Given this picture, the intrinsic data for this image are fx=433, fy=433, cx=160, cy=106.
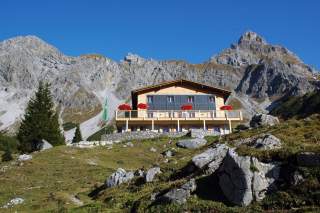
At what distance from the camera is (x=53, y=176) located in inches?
1396

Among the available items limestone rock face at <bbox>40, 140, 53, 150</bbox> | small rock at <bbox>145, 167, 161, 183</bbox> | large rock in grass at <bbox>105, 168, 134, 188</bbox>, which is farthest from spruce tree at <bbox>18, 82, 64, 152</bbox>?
small rock at <bbox>145, 167, 161, 183</bbox>

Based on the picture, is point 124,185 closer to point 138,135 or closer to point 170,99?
point 138,135

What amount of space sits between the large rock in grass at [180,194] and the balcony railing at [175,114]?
41523 mm

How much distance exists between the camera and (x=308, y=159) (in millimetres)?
18250

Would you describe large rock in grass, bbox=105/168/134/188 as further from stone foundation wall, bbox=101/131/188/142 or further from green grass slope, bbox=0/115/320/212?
stone foundation wall, bbox=101/131/188/142

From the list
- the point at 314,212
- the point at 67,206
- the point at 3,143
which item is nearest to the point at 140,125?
the point at 3,143

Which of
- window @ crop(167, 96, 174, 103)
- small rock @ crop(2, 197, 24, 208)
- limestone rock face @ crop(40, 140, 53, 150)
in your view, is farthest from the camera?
window @ crop(167, 96, 174, 103)

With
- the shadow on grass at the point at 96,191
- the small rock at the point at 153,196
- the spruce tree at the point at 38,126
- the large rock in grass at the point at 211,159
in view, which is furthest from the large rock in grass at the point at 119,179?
the spruce tree at the point at 38,126

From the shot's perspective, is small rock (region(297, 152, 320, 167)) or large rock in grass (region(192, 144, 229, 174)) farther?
large rock in grass (region(192, 144, 229, 174))

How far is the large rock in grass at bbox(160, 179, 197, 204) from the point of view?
19461 millimetres

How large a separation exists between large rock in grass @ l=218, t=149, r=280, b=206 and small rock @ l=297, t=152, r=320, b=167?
1018 mm

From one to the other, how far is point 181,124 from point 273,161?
4363cm

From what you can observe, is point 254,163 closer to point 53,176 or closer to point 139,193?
point 139,193

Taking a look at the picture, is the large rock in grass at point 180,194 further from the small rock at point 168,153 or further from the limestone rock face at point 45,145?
the limestone rock face at point 45,145
